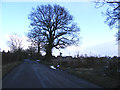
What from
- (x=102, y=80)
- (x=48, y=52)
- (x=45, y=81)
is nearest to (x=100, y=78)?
(x=102, y=80)

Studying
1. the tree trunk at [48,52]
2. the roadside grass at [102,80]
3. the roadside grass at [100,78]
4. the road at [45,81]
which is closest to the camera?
the road at [45,81]

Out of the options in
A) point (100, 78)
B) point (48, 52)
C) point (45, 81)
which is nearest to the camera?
point (45, 81)

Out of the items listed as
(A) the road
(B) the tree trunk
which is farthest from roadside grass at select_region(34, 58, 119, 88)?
(B) the tree trunk

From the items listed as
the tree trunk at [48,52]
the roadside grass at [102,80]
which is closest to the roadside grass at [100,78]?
the roadside grass at [102,80]

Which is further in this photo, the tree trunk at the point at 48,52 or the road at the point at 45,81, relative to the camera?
the tree trunk at the point at 48,52

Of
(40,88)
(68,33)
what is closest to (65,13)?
(68,33)

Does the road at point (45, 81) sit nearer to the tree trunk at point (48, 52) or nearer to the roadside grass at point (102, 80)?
the roadside grass at point (102, 80)

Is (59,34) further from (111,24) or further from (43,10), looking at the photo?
(111,24)

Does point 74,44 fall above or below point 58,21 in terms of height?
below

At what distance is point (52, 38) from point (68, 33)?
4.30 m

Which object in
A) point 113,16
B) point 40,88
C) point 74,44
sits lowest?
point 40,88

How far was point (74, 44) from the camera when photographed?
3600cm

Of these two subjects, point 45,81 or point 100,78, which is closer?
point 45,81

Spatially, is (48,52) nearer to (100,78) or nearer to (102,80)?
(100,78)
